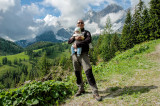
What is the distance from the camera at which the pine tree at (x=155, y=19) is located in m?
27.4

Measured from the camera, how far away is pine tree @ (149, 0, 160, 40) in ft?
89.8

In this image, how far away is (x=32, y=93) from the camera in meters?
4.41

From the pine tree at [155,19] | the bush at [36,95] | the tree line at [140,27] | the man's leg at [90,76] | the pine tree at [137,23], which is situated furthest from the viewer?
the pine tree at [137,23]

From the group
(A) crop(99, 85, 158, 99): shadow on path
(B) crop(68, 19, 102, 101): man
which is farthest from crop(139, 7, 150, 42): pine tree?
(B) crop(68, 19, 102, 101): man

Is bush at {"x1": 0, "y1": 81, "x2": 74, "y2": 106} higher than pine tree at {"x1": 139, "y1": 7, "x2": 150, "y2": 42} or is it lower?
lower

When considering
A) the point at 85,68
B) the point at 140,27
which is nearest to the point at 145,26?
the point at 140,27

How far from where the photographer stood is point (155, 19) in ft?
92.1

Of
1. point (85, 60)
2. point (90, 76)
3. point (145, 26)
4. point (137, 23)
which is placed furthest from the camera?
point (137, 23)

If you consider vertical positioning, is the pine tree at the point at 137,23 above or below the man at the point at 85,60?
above

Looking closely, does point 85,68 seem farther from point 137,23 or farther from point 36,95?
point 137,23

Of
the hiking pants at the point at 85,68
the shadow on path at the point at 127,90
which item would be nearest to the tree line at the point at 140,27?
the shadow on path at the point at 127,90

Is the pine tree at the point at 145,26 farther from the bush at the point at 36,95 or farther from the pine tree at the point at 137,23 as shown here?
the bush at the point at 36,95

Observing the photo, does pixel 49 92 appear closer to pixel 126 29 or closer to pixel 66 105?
pixel 66 105

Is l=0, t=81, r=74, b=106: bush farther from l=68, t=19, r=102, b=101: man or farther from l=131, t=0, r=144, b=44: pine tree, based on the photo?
l=131, t=0, r=144, b=44: pine tree
